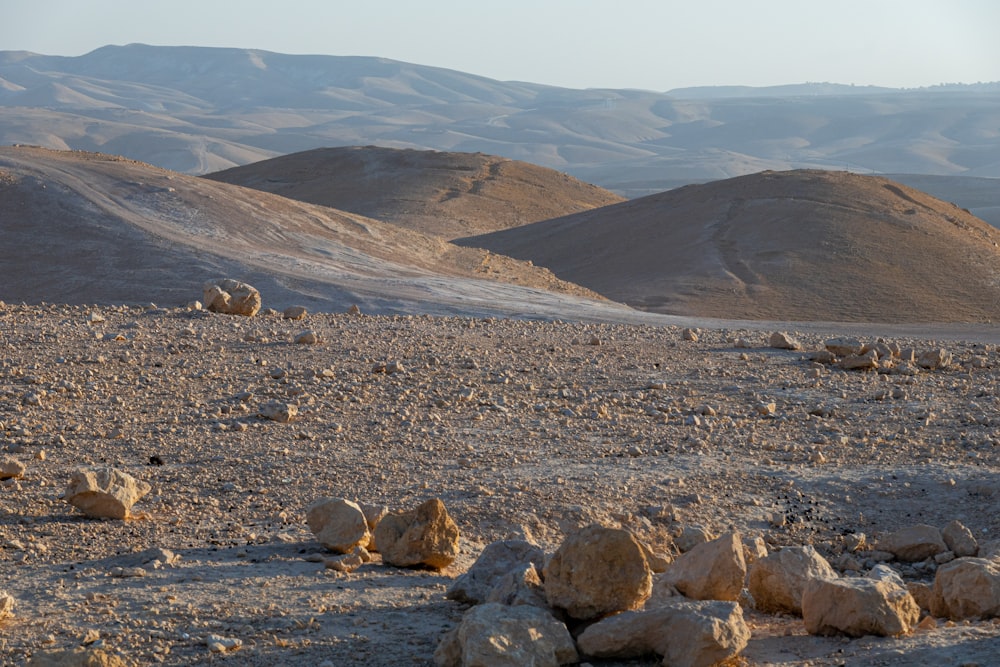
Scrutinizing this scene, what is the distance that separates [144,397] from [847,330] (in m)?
16.9

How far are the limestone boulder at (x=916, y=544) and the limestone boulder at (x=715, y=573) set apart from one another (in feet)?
6.32

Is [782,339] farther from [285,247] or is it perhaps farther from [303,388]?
[285,247]

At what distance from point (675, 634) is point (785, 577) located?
118 centimetres

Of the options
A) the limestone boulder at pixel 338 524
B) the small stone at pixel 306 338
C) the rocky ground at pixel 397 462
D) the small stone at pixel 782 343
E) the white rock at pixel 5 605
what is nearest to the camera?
the white rock at pixel 5 605

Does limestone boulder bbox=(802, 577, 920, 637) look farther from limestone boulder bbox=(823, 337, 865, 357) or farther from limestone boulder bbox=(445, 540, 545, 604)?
limestone boulder bbox=(823, 337, 865, 357)

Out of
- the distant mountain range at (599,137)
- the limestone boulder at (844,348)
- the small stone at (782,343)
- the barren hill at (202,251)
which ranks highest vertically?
the distant mountain range at (599,137)

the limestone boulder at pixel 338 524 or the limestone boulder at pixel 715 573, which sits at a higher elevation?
the limestone boulder at pixel 715 573

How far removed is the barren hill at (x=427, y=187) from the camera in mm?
47406

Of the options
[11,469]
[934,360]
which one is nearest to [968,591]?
[11,469]

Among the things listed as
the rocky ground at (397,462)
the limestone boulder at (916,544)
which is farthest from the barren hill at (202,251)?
the limestone boulder at (916,544)

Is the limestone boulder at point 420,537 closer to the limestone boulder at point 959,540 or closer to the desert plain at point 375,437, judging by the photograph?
the desert plain at point 375,437

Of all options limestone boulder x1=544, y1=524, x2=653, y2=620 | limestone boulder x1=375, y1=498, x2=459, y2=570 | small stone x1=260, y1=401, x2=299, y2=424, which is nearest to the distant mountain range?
small stone x1=260, y1=401, x2=299, y2=424

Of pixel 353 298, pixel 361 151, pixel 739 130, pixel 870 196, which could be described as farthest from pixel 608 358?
pixel 739 130

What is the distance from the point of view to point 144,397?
9430 mm
